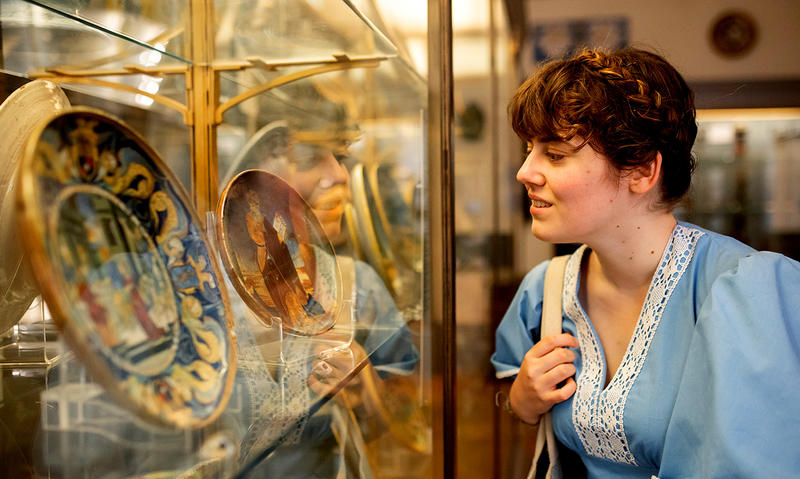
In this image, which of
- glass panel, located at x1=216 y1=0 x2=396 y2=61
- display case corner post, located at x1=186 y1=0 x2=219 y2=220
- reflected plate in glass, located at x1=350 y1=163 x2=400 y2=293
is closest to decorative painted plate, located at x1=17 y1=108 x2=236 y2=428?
display case corner post, located at x1=186 y1=0 x2=219 y2=220

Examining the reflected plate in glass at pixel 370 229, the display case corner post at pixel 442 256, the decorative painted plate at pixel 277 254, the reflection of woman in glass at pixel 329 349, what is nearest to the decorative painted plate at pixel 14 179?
the decorative painted plate at pixel 277 254

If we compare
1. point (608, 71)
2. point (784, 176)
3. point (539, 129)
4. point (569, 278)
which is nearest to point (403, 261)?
point (569, 278)

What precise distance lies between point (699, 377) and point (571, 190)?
318mm

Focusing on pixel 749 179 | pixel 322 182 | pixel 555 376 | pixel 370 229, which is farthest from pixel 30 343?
pixel 749 179

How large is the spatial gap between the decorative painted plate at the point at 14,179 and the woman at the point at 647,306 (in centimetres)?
67

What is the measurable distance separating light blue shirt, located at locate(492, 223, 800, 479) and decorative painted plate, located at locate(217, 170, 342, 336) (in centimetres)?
47

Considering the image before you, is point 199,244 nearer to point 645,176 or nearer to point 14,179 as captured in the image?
point 14,179

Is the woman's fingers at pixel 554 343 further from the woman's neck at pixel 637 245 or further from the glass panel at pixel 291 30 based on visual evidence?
the glass panel at pixel 291 30

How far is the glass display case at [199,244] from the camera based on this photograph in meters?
0.44

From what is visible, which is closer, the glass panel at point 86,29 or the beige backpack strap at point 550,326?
the glass panel at point 86,29

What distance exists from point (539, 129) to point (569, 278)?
1.04ft

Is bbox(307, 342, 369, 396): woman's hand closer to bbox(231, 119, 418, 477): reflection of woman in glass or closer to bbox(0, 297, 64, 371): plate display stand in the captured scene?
bbox(231, 119, 418, 477): reflection of woman in glass

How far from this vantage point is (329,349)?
0.80 meters

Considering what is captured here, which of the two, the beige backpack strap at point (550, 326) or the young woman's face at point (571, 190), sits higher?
the young woman's face at point (571, 190)
